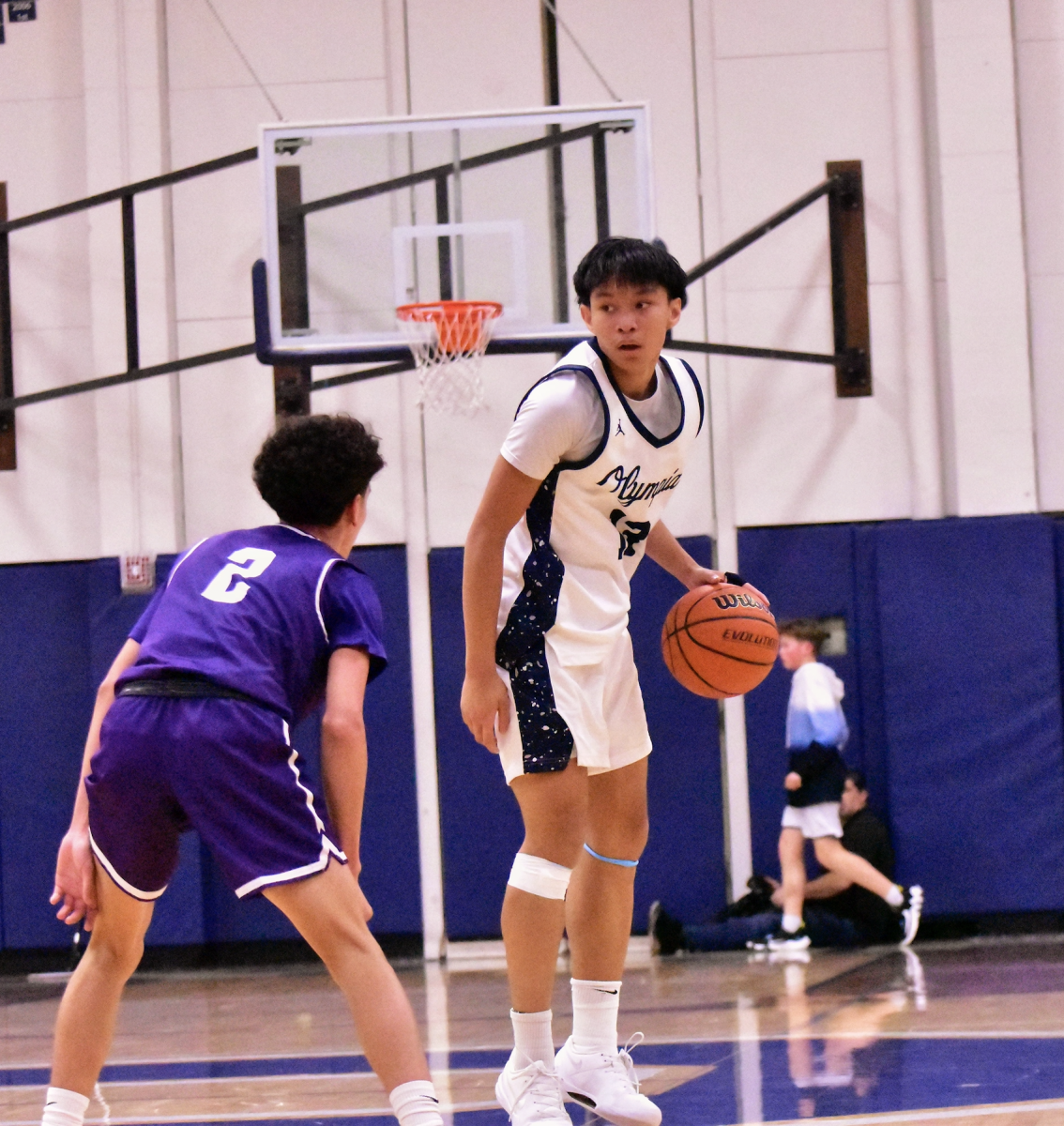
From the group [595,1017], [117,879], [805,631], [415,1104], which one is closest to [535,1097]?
[595,1017]

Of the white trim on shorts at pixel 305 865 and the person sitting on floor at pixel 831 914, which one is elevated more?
the white trim on shorts at pixel 305 865

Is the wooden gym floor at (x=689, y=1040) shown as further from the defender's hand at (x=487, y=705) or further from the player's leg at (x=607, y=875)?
the defender's hand at (x=487, y=705)

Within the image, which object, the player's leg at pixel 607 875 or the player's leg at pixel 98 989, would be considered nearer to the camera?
the player's leg at pixel 98 989

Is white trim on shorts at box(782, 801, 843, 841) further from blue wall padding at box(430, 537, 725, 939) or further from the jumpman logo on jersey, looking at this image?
the jumpman logo on jersey

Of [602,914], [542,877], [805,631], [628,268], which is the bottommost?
[602,914]

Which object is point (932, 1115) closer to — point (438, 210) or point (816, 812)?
point (816, 812)

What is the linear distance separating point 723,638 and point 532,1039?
1.06 metres

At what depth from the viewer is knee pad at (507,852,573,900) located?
3119 mm

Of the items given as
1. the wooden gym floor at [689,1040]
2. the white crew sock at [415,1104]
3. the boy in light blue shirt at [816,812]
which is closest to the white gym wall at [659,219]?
the boy in light blue shirt at [816,812]

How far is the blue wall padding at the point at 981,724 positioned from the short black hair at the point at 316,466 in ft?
17.0

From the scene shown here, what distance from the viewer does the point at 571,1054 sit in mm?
3268

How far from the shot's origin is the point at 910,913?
7.22 metres

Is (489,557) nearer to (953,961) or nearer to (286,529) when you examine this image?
(286,529)

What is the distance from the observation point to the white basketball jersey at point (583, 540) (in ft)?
10.4
